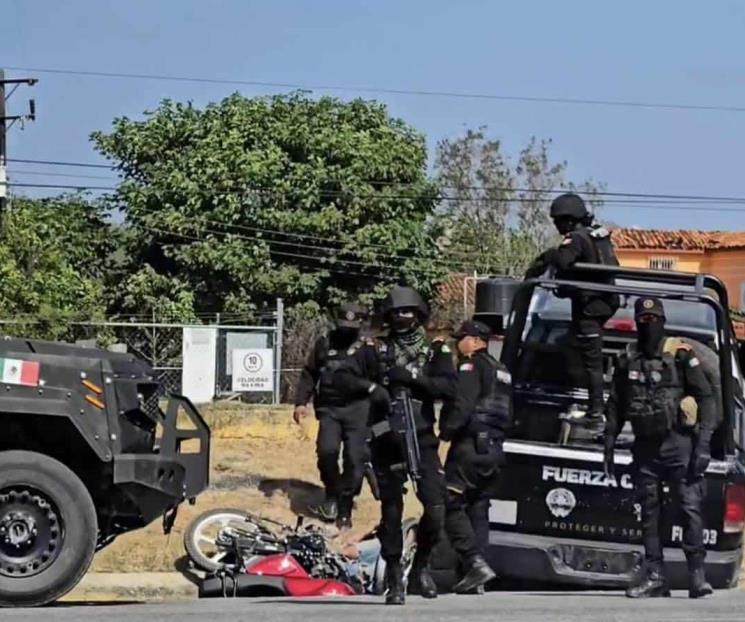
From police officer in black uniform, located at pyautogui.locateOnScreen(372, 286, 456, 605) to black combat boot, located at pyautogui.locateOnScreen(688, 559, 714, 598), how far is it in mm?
1644

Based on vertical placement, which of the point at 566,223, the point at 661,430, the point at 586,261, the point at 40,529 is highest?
the point at 566,223

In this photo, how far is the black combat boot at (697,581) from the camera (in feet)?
29.2

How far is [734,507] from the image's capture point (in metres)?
9.38

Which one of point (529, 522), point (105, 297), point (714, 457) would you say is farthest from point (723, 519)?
point (105, 297)

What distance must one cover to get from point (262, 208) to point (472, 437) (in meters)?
30.4

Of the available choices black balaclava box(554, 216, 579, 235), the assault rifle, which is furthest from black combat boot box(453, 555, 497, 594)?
black balaclava box(554, 216, 579, 235)

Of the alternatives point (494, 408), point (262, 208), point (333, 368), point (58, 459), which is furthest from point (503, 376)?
point (262, 208)

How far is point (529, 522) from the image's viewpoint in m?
9.39

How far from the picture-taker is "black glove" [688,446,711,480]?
29.2ft

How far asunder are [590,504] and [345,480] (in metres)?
3.32

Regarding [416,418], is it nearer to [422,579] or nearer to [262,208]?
[422,579]

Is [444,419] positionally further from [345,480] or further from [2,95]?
[2,95]

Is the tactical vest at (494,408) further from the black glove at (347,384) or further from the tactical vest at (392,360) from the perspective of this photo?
the black glove at (347,384)

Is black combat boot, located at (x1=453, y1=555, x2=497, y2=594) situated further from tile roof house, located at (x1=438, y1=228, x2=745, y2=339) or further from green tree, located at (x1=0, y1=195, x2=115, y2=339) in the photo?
tile roof house, located at (x1=438, y1=228, x2=745, y2=339)
